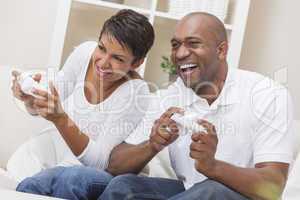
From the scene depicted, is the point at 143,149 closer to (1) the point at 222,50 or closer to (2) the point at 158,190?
(2) the point at 158,190

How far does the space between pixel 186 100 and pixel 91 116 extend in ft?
0.96

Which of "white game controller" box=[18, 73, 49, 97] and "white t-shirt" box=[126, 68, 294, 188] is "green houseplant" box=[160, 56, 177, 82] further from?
"white game controller" box=[18, 73, 49, 97]

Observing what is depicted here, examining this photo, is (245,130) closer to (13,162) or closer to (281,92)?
(281,92)

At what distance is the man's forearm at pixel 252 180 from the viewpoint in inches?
49.3

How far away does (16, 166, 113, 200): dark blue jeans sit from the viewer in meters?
1.32

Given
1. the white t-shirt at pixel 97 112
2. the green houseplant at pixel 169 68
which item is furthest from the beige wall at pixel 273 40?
the white t-shirt at pixel 97 112

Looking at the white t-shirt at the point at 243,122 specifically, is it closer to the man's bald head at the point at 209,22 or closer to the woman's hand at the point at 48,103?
the man's bald head at the point at 209,22

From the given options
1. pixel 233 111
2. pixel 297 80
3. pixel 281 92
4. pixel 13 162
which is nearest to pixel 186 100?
pixel 233 111

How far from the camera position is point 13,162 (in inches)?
63.2

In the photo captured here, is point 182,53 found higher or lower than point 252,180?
higher

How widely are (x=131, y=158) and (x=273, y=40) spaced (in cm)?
118

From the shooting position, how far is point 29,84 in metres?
1.39

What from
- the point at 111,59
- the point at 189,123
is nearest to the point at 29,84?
the point at 111,59

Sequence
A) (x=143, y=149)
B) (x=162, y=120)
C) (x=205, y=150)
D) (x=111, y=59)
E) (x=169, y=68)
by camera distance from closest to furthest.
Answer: (x=205, y=150) < (x=162, y=120) < (x=143, y=149) < (x=111, y=59) < (x=169, y=68)
